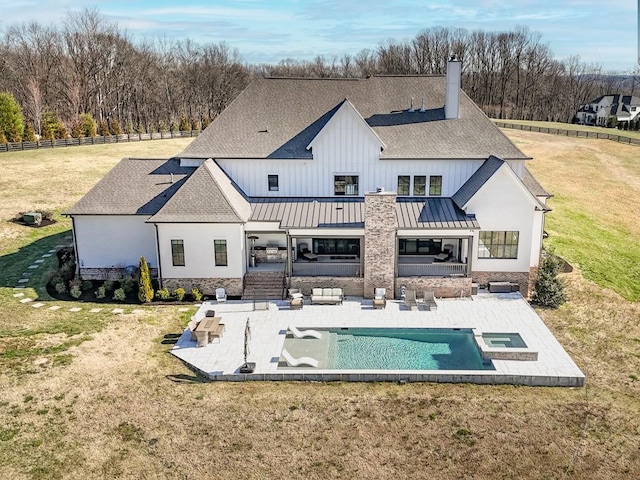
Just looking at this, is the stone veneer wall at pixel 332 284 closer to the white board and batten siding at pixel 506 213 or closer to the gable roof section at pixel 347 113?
the white board and batten siding at pixel 506 213

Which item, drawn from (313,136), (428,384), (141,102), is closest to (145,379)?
(428,384)

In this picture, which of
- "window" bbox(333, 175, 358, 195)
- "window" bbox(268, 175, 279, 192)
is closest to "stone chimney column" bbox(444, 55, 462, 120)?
"window" bbox(333, 175, 358, 195)

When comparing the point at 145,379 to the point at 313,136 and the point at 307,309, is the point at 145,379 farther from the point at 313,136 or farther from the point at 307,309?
the point at 313,136

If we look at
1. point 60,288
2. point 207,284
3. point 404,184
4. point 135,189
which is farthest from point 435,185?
point 60,288

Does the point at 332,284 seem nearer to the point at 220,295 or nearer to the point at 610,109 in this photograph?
the point at 220,295

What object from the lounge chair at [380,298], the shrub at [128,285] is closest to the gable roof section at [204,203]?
the shrub at [128,285]
